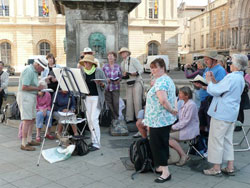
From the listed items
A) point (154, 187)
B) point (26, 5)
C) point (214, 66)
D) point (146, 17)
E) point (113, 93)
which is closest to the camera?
point (154, 187)

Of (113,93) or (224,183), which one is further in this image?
(113,93)

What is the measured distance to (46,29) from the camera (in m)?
36.6

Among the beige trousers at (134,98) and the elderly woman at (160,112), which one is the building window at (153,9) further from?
the elderly woman at (160,112)

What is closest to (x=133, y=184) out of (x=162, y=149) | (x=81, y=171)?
(x=162, y=149)

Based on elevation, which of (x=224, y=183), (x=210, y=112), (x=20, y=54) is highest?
(x=20, y=54)

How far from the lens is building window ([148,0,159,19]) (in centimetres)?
3844

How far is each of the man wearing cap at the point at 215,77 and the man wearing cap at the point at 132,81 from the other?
6.09ft

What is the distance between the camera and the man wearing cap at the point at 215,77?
17.3ft

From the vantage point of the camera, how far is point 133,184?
14.0 ft

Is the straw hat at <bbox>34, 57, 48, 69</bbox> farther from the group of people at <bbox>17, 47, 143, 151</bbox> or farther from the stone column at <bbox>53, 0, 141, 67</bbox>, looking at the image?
the stone column at <bbox>53, 0, 141, 67</bbox>

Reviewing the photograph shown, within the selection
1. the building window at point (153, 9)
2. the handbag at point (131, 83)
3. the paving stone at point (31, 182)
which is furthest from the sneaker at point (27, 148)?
the building window at point (153, 9)

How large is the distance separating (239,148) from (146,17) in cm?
3402

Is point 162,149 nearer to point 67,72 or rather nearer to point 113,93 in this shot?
point 67,72

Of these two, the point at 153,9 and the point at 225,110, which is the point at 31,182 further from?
the point at 153,9
